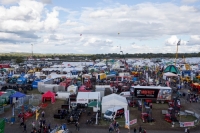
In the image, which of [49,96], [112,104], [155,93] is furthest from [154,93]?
[49,96]

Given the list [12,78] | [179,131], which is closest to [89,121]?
[179,131]

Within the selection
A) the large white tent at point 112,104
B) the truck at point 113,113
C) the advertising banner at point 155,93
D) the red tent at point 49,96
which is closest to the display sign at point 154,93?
the advertising banner at point 155,93

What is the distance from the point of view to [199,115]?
18.4 meters

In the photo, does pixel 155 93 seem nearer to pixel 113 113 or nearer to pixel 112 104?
pixel 112 104

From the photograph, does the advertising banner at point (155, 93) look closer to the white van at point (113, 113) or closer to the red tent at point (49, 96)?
the white van at point (113, 113)

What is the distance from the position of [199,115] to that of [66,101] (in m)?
12.8

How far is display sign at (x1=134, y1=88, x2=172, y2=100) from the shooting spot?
2248cm

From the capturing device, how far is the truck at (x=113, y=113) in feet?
56.1

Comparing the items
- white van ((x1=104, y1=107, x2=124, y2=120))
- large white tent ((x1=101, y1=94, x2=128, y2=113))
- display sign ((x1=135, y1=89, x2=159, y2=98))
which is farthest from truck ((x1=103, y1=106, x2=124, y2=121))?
display sign ((x1=135, y1=89, x2=159, y2=98))

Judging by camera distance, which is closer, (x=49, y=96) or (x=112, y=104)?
(x=112, y=104)

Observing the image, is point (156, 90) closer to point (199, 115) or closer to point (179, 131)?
point (199, 115)

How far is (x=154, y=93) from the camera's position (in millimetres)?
22547

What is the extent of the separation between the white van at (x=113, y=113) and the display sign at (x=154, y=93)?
486cm

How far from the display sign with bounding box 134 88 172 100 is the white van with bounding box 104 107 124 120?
486 cm
